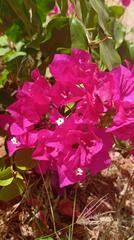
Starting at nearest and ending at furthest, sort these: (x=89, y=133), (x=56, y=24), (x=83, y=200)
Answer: (x=89, y=133)
(x=56, y=24)
(x=83, y=200)

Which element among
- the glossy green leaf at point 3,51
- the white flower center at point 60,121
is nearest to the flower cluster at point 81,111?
the white flower center at point 60,121

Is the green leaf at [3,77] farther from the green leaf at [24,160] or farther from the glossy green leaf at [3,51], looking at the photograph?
the green leaf at [24,160]

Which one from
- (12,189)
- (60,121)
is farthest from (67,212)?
(60,121)

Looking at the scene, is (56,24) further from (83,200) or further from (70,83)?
(83,200)

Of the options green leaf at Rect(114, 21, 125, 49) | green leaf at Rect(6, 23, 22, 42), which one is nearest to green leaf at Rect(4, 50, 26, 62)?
green leaf at Rect(6, 23, 22, 42)

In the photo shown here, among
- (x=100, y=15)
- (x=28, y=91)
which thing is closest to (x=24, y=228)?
(x=28, y=91)

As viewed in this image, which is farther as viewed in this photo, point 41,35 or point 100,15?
point 41,35
